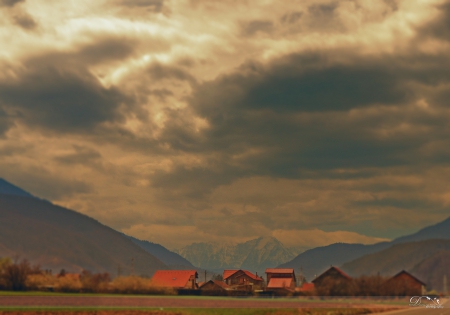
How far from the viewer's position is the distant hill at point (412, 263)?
15475cm

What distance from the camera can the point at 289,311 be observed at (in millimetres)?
89062

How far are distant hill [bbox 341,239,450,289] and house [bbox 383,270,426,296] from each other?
13160mm

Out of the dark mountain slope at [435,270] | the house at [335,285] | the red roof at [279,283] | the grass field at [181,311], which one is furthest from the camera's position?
the red roof at [279,283]

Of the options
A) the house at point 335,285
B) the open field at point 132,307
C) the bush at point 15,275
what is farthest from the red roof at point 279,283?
the bush at point 15,275

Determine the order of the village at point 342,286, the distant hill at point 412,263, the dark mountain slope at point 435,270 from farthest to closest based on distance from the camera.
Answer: the distant hill at point 412,263 → the dark mountain slope at point 435,270 → the village at point 342,286

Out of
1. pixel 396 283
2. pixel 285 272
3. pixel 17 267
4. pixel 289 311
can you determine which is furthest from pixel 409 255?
pixel 17 267

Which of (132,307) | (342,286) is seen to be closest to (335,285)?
(342,286)

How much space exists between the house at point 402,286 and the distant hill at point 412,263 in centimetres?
1316

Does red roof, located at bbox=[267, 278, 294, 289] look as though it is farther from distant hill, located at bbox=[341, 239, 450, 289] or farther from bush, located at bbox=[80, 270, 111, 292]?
bush, located at bbox=[80, 270, 111, 292]

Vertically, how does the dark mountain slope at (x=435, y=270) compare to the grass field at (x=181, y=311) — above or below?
above

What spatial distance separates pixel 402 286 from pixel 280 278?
2586 inches

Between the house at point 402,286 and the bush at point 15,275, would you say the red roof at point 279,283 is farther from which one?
the bush at point 15,275

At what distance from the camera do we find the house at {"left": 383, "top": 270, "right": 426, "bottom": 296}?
388ft

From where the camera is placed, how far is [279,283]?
179 meters
